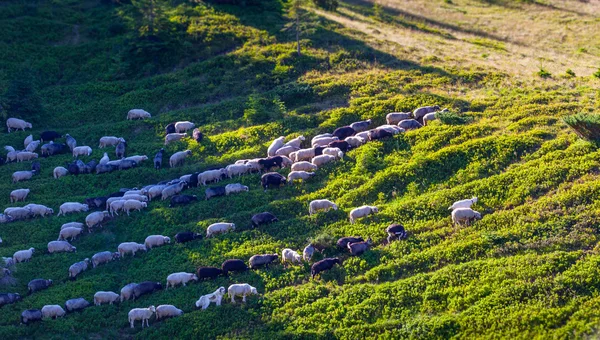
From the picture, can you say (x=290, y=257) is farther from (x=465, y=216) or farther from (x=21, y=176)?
(x=21, y=176)

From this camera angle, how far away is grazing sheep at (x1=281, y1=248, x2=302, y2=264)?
31484 mm

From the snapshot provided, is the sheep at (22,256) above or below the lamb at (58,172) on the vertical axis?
below

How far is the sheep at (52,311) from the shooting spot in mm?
29344

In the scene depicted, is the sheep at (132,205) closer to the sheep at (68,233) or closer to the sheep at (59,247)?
the sheep at (68,233)

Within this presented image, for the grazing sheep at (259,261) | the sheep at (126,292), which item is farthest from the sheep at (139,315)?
the grazing sheep at (259,261)

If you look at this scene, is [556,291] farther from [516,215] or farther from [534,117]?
[534,117]

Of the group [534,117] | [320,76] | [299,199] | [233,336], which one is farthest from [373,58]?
[233,336]

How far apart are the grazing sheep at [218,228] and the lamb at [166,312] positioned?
240 inches

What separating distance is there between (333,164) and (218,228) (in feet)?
27.1

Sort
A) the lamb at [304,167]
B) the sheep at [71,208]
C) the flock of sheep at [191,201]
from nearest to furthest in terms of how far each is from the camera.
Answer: the flock of sheep at [191,201]
the sheep at [71,208]
the lamb at [304,167]

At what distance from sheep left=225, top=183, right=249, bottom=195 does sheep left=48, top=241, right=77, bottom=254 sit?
8.39 m

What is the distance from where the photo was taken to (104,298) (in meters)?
30.2

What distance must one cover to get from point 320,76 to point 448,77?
908 cm

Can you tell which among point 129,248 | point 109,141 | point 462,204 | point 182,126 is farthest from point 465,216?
point 109,141
